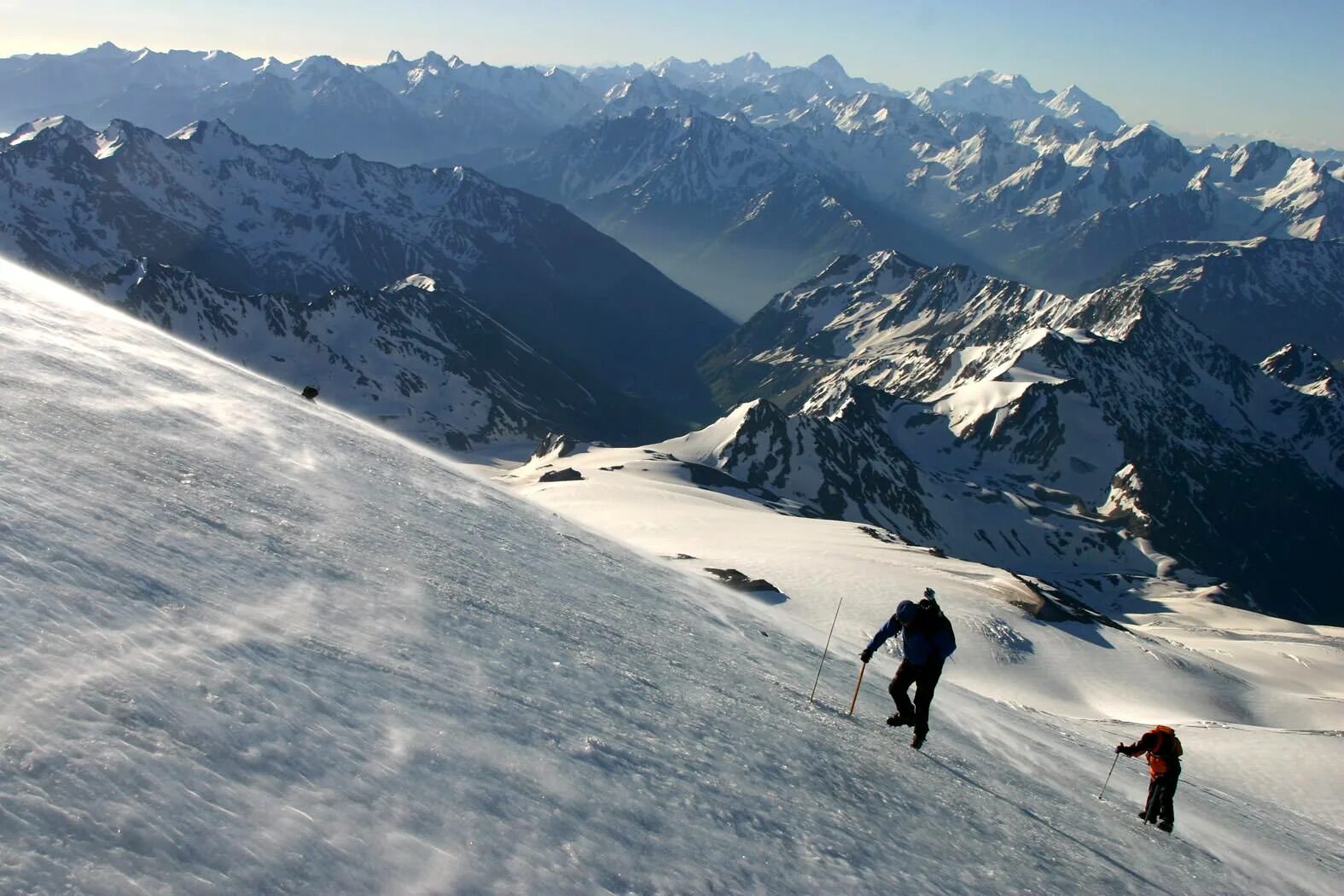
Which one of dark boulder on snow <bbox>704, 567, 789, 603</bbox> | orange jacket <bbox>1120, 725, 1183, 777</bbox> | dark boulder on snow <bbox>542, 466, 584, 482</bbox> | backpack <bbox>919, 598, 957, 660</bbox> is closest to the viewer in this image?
backpack <bbox>919, 598, 957, 660</bbox>

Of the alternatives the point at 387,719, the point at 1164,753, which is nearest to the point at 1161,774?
the point at 1164,753

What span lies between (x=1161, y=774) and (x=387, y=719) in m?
16.3

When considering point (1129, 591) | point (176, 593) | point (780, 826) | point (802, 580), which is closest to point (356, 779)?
point (176, 593)

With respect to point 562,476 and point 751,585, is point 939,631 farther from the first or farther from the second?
point 562,476

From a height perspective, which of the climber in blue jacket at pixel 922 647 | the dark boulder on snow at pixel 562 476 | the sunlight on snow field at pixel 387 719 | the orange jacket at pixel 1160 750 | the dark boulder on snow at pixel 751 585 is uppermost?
the climber in blue jacket at pixel 922 647

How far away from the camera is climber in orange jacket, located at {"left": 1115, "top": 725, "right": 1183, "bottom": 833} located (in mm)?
16766

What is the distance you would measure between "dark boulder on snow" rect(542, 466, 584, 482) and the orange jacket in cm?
10723

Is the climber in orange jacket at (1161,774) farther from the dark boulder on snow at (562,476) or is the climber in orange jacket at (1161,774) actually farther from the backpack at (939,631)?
the dark boulder on snow at (562,476)

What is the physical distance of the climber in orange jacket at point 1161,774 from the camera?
16766mm

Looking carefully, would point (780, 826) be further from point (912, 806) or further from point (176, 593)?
point (176, 593)

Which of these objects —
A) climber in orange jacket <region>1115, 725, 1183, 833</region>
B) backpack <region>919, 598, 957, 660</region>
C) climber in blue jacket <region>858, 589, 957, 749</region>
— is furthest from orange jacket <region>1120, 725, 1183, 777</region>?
backpack <region>919, 598, 957, 660</region>

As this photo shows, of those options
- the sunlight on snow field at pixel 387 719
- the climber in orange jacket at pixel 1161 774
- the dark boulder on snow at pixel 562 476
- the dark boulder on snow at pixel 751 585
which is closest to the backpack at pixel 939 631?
the sunlight on snow field at pixel 387 719

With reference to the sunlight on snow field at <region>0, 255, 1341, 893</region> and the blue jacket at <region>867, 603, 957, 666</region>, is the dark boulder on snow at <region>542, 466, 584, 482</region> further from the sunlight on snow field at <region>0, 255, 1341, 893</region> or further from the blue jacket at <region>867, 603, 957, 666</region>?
the blue jacket at <region>867, 603, 957, 666</region>

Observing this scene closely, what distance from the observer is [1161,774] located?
17203mm
